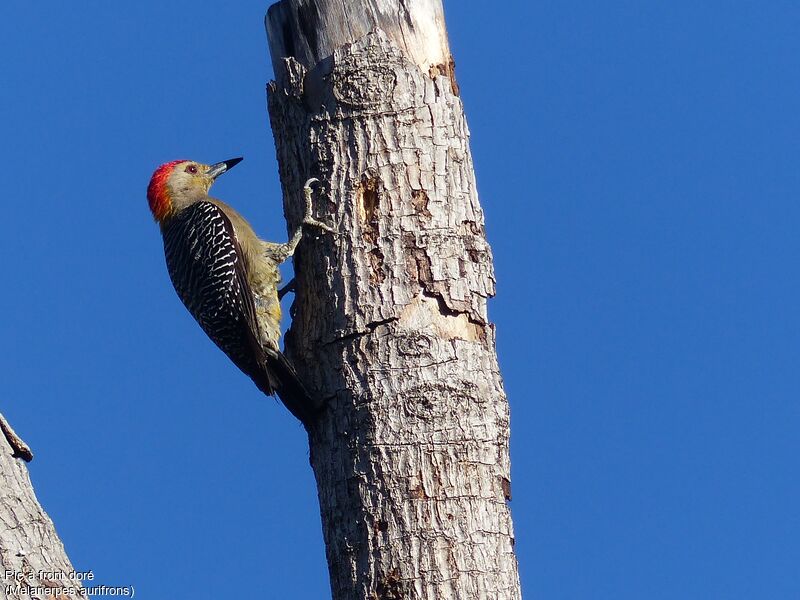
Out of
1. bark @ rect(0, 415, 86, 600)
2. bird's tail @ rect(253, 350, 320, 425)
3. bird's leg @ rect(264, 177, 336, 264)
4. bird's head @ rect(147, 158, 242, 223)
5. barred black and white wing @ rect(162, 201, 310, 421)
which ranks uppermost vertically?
bird's head @ rect(147, 158, 242, 223)

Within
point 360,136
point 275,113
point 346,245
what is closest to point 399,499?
point 346,245

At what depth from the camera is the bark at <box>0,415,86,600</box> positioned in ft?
9.44

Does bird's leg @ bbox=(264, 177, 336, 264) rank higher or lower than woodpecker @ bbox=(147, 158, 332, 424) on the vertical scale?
lower

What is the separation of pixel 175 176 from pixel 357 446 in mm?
3802

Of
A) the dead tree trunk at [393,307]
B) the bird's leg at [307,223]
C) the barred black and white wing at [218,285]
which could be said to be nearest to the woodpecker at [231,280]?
the barred black and white wing at [218,285]

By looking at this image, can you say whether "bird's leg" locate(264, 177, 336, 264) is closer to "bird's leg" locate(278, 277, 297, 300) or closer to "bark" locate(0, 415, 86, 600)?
"bird's leg" locate(278, 277, 297, 300)

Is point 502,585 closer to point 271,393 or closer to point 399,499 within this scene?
point 399,499

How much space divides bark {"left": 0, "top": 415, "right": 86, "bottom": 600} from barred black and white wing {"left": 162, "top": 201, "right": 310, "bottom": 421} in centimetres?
224

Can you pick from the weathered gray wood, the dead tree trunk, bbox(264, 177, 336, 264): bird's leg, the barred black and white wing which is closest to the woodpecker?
the barred black and white wing

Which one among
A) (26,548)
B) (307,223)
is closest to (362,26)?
(307,223)

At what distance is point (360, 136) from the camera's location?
4.97 meters

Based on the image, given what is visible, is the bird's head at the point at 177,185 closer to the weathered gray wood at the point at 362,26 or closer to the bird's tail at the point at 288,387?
the bird's tail at the point at 288,387

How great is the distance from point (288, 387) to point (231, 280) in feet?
4.80

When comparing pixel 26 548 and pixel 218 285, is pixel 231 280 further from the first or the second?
pixel 26 548
